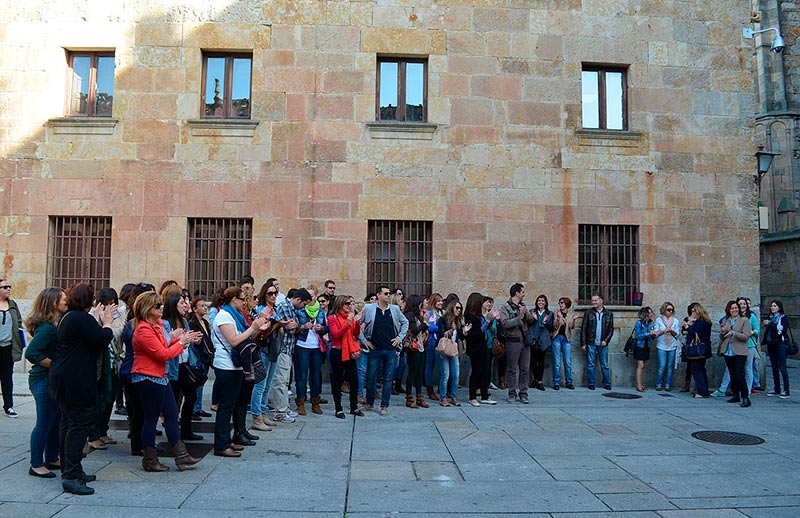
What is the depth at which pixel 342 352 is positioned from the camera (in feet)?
31.0

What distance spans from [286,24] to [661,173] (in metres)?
8.63

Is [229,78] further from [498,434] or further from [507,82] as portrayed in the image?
[498,434]

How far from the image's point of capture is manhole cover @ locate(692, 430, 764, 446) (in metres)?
8.06

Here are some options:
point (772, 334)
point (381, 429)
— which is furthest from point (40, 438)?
point (772, 334)

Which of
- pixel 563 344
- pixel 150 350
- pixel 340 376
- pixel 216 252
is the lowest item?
pixel 340 376

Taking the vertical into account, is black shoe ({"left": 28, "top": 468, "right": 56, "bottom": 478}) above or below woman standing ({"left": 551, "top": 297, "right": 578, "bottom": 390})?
below

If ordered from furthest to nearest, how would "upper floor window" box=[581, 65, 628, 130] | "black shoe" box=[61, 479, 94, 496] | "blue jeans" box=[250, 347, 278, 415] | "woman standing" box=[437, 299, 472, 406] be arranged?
"upper floor window" box=[581, 65, 628, 130] < "woman standing" box=[437, 299, 472, 406] < "blue jeans" box=[250, 347, 278, 415] < "black shoe" box=[61, 479, 94, 496]

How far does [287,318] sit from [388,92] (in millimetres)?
6531

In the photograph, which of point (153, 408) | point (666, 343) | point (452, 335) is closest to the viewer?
point (153, 408)

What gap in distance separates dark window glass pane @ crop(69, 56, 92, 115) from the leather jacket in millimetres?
11400

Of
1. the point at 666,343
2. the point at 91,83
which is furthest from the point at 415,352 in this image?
the point at 91,83

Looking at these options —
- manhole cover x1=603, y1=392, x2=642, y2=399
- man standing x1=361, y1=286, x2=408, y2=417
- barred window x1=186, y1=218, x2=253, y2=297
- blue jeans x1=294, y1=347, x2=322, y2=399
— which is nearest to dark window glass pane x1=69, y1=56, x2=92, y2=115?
barred window x1=186, y1=218, x2=253, y2=297

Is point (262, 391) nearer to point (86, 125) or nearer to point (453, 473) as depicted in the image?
point (453, 473)

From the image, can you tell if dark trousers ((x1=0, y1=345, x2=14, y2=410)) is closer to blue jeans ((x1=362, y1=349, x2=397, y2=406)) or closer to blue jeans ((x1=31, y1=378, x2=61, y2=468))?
blue jeans ((x1=31, y1=378, x2=61, y2=468))
